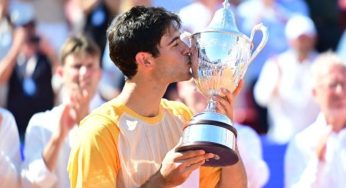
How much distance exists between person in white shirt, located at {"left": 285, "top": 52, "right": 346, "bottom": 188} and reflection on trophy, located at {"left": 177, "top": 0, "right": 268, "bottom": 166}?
2015mm

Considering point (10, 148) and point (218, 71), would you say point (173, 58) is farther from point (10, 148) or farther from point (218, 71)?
point (10, 148)

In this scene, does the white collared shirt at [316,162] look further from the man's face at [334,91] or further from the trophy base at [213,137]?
the trophy base at [213,137]

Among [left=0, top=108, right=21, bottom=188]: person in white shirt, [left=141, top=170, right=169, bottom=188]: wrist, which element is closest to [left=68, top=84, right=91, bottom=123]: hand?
[left=0, top=108, right=21, bottom=188]: person in white shirt

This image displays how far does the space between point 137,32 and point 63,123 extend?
6.32 ft

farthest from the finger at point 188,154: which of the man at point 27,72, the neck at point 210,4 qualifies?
the neck at point 210,4

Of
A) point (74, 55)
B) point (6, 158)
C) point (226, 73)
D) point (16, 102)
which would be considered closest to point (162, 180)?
point (226, 73)

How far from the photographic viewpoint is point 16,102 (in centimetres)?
592

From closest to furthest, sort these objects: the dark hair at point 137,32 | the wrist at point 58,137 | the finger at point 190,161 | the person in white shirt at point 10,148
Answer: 1. the finger at point 190,161
2. the dark hair at point 137,32
3. the person in white shirt at point 10,148
4. the wrist at point 58,137

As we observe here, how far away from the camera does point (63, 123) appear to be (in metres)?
4.87

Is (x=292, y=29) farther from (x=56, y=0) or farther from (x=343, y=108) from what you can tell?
(x=56, y=0)

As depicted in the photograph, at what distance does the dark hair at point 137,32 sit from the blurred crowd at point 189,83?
5.88 ft

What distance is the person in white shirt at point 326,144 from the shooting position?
200 inches

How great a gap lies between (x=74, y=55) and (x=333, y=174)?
5.42 feet

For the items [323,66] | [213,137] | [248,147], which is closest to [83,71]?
[248,147]
